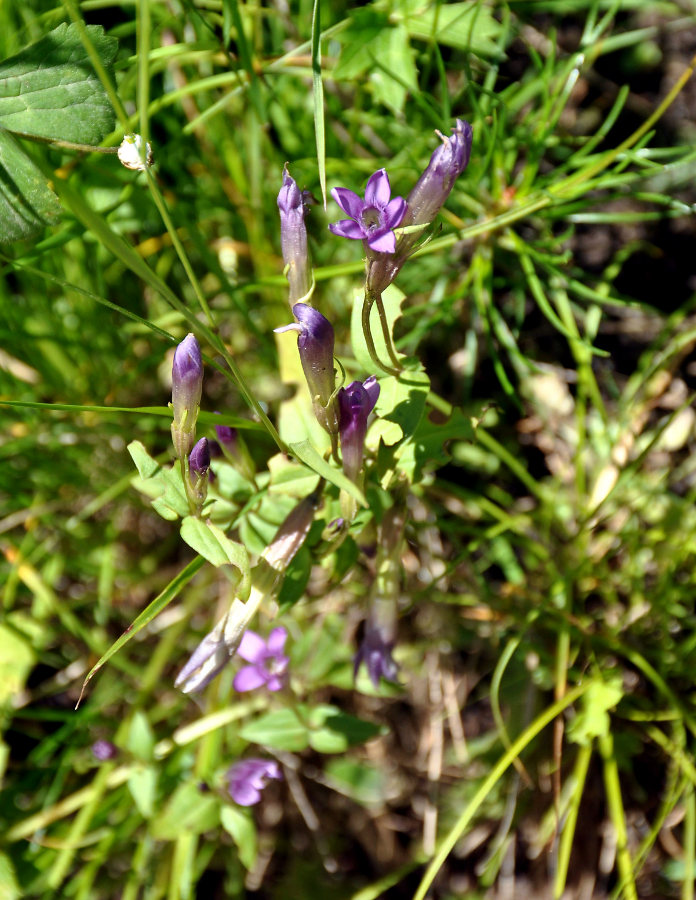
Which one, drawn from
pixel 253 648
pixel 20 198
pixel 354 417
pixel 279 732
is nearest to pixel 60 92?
pixel 20 198

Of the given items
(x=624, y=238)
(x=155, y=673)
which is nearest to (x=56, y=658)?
(x=155, y=673)

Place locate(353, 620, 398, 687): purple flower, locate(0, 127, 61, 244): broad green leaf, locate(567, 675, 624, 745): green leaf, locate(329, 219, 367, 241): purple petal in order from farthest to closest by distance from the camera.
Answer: locate(567, 675, 624, 745): green leaf
locate(353, 620, 398, 687): purple flower
locate(0, 127, 61, 244): broad green leaf
locate(329, 219, 367, 241): purple petal

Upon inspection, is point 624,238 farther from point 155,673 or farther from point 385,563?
point 155,673

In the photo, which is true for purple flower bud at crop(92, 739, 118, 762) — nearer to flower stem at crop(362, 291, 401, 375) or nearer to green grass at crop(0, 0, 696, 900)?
green grass at crop(0, 0, 696, 900)

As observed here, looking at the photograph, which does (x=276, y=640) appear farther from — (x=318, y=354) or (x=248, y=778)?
(x=318, y=354)

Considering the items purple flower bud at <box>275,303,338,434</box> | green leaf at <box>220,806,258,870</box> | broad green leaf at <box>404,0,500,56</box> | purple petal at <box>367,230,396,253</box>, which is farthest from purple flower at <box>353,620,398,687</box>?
broad green leaf at <box>404,0,500,56</box>

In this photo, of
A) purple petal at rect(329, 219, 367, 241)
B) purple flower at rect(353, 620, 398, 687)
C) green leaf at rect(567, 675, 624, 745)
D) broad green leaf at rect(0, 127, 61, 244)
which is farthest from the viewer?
green leaf at rect(567, 675, 624, 745)
